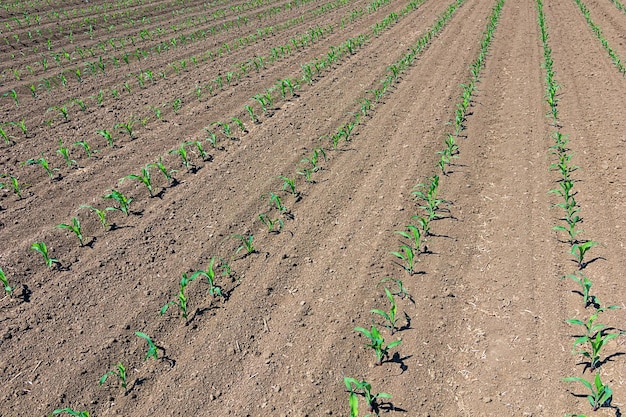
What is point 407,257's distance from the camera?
198 inches

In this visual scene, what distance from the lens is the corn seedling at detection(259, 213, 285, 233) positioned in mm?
5805

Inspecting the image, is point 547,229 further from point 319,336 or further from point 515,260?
point 319,336

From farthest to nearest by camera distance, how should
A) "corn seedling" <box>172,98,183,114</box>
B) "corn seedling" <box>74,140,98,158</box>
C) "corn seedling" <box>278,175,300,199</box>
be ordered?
"corn seedling" <box>172,98,183,114</box> < "corn seedling" <box>74,140,98,158</box> < "corn seedling" <box>278,175,300,199</box>

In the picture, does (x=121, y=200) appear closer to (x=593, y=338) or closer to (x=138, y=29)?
(x=593, y=338)

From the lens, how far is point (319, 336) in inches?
169

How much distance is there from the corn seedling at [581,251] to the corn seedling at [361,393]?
2.74m

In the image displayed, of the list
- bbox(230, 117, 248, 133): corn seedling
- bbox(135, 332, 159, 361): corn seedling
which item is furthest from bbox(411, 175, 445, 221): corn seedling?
bbox(230, 117, 248, 133): corn seedling

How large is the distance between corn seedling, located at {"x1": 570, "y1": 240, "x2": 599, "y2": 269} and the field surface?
8 centimetres

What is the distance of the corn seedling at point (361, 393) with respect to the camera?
339cm

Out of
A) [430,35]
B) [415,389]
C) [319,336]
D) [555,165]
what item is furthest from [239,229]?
[430,35]

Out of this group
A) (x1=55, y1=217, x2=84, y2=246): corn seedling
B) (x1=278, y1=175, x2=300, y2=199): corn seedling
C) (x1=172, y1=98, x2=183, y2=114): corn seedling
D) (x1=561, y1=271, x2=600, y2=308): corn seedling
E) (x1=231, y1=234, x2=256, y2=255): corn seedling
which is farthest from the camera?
(x1=172, y1=98, x2=183, y2=114): corn seedling

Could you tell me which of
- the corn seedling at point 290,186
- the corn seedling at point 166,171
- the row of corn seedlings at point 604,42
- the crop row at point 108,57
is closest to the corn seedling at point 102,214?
the corn seedling at point 166,171

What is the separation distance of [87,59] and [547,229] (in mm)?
12921

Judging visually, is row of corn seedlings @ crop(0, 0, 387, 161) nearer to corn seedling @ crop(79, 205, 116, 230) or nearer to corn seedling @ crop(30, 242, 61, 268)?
corn seedling @ crop(79, 205, 116, 230)
